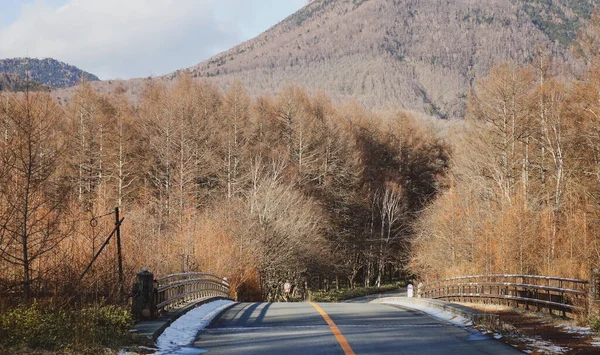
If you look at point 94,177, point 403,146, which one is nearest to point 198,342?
point 94,177

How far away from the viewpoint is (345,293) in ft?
165

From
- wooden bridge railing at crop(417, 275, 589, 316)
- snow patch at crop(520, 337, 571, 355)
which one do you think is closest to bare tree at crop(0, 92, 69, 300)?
snow patch at crop(520, 337, 571, 355)

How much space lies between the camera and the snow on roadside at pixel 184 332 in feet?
30.9

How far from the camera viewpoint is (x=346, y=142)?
61062 mm

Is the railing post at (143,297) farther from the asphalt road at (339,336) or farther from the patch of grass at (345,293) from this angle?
the patch of grass at (345,293)

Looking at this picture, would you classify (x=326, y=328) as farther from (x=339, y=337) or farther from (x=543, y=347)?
(x=543, y=347)

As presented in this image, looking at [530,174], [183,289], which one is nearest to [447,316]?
[183,289]

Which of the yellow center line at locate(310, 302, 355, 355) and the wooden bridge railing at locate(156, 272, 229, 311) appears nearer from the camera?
the yellow center line at locate(310, 302, 355, 355)

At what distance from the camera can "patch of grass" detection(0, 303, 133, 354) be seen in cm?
834

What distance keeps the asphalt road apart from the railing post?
4.04 ft

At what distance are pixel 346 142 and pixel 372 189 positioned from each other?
7601mm

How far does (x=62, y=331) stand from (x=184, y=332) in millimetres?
2989

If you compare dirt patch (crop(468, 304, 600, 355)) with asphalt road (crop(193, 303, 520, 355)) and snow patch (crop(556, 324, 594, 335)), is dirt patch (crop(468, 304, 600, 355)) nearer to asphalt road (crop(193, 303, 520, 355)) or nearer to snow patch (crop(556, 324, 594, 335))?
snow patch (crop(556, 324, 594, 335))

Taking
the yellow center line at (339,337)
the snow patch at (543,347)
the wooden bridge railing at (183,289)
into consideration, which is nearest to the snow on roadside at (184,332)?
the wooden bridge railing at (183,289)
